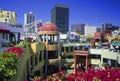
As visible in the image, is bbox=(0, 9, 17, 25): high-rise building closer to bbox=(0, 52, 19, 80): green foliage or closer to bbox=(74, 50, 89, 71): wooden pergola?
bbox=(74, 50, 89, 71): wooden pergola

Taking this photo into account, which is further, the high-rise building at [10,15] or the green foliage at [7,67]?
the high-rise building at [10,15]

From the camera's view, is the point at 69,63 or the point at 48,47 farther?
the point at 69,63

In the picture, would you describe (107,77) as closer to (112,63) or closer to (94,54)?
(112,63)

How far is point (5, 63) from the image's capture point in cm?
1352

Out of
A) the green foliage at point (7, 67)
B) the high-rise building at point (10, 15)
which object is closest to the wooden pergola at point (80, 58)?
the green foliage at point (7, 67)

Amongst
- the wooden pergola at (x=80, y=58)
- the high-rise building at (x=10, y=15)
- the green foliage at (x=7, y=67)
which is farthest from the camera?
the high-rise building at (x=10, y=15)

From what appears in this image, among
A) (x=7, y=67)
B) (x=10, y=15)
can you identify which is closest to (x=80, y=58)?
(x=7, y=67)

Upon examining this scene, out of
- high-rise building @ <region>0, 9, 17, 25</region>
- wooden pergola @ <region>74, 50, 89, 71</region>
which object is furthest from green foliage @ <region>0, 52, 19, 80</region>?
high-rise building @ <region>0, 9, 17, 25</region>

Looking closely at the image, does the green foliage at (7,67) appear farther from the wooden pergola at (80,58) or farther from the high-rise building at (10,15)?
the high-rise building at (10,15)

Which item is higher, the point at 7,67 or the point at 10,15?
the point at 10,15

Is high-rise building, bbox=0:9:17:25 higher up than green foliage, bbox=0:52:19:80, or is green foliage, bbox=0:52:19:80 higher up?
high-rise building, bbox=0:9:17:25

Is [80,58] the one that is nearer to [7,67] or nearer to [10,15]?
[7,67]

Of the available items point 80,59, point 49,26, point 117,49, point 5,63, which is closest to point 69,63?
point 80,59

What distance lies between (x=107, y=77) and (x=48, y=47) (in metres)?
38.4
